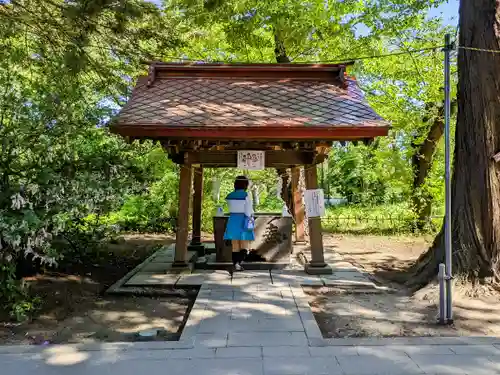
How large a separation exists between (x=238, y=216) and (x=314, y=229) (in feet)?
4.44

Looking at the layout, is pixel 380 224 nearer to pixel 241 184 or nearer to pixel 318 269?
pixel 318 269

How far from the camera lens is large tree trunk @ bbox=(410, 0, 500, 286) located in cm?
598

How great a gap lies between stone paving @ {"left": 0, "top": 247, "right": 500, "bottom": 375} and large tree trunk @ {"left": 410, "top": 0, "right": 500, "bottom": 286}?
6.55 feet

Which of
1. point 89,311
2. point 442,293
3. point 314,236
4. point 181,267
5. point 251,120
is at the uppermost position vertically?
point 251,120

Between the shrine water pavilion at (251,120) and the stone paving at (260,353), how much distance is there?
2601 mm

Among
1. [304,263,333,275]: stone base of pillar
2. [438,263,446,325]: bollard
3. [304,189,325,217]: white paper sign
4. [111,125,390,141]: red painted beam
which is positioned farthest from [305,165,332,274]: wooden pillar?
[438,263,446,325]: bollard

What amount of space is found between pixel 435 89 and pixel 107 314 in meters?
10.8

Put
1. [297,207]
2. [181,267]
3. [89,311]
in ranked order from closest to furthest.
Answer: [89,311]
[181,267]
[297,207]

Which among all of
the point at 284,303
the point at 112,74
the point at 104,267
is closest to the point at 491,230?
the point at 284,303

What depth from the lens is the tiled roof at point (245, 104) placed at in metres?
6.37

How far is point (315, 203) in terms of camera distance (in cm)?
712

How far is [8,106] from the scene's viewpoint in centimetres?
636

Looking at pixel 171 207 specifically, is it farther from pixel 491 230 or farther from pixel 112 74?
pixel 491 230

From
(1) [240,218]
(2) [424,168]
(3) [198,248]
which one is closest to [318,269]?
(1) [240,218]
